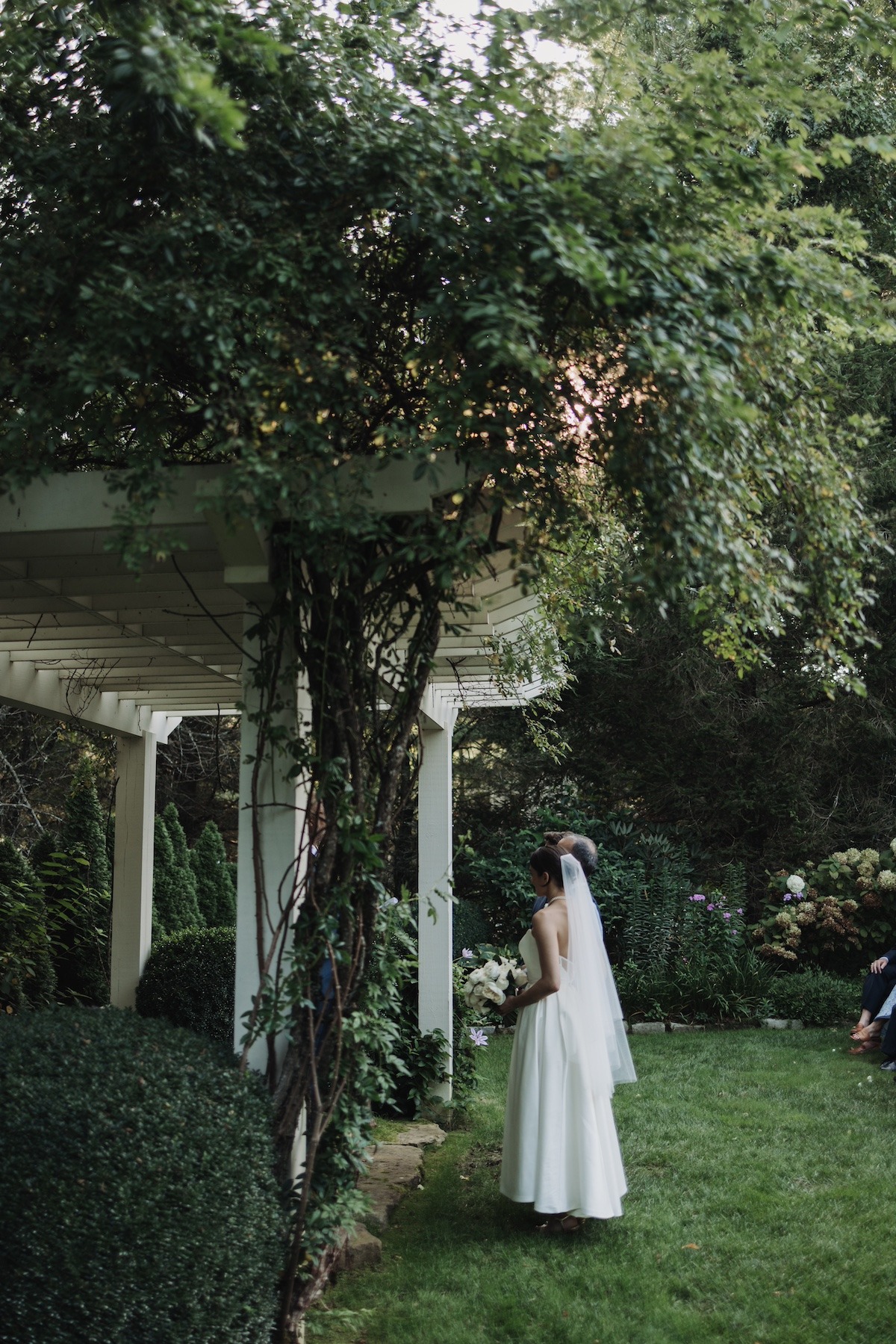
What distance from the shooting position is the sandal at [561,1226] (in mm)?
4805

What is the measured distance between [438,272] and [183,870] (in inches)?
384

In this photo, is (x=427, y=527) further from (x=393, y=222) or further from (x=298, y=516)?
(x=393, y=222)

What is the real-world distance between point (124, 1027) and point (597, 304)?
2577mm

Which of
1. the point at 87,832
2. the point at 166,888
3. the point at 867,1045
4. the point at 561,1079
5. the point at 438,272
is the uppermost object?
the point at 438,272

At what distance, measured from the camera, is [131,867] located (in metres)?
8.02

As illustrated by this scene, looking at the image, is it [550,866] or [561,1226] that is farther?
[550,866]

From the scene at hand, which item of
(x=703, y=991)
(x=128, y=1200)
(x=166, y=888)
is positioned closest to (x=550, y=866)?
(x=128, y=1200)

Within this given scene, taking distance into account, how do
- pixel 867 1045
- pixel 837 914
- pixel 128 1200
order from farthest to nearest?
pixel 837 914
pixel 867 1045
pixel 128 1200

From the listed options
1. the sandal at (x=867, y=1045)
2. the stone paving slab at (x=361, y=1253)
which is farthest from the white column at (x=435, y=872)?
the sandal at (x=867, y=1045)

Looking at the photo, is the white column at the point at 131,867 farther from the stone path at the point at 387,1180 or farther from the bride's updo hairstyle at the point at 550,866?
the bride's updo hairstyle at the point at 550,866

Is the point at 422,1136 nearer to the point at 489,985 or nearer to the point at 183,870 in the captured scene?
the point at 489,985

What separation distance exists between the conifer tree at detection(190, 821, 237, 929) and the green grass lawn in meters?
6.81

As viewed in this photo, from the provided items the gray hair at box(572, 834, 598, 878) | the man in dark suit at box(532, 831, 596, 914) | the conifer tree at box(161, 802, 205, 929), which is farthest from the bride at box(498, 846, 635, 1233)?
the conifer tree at box(161, 802, 205, 929)

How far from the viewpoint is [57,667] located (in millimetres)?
6719
